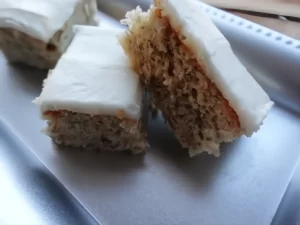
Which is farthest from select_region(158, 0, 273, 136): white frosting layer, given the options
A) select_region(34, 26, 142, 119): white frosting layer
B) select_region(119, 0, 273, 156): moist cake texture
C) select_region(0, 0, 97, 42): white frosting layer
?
select_region(0, 0, 97, 42): white frosting layer

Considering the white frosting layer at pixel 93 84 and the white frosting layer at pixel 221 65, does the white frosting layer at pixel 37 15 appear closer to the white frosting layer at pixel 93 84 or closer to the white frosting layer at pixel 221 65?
the white frosting layer at pixel 93 84

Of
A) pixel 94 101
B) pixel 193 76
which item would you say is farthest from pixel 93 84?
pixel 193 76

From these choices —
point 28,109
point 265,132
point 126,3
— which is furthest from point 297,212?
point 126,3

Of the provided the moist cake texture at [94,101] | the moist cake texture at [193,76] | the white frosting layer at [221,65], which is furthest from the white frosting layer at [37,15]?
the white frosting layer at [221,65]

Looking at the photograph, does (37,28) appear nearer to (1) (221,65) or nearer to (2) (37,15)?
(2) (37,15)

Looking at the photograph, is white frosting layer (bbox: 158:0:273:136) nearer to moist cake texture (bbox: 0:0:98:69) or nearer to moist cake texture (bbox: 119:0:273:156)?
moist cake texture (bbox: 119:0:273:156)

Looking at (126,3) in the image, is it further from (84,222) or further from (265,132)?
(84,222)
